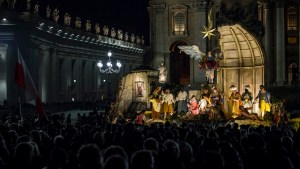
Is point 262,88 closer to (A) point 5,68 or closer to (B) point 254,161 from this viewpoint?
(B) point 254,161

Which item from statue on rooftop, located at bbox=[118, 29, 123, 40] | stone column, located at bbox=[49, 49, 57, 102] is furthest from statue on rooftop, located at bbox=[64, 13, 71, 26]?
statue on rooftop, located at bbox=[118, 29, 123, 40]

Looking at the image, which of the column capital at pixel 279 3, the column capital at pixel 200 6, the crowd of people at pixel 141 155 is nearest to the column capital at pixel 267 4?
the column capital at pixel 279 3

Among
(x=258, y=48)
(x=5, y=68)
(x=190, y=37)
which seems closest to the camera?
(x=258, y=48)

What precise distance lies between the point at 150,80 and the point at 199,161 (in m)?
35.8

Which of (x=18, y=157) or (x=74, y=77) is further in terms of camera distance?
(x=74, y=77)

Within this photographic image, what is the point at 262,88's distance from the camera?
115 feet

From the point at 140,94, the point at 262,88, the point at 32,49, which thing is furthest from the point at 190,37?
the point at 262,88

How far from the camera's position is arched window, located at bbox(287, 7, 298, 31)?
53156 mm

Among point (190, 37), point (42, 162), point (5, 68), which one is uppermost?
point (190, 37)

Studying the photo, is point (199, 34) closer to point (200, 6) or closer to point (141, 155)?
point (200, 6)

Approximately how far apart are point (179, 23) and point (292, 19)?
59.3 feet

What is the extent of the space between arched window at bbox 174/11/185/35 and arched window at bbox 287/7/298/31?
17.4 metres

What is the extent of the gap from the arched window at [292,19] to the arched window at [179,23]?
17.4 meters

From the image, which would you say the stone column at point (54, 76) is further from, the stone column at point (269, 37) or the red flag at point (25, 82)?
the red flag at point (25, 82)
